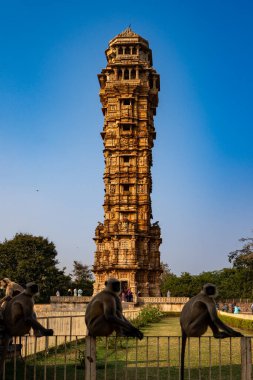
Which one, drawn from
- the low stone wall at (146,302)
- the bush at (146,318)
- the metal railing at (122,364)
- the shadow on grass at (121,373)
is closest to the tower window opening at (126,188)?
the low stone wall at (146,302)

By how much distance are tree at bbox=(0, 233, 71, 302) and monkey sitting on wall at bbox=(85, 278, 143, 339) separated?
4862 centimetres

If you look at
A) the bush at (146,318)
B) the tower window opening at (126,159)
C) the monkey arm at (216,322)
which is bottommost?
the bush at (146,318)

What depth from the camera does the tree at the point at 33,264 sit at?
5603 centimetres

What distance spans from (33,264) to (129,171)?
1506 centimetres

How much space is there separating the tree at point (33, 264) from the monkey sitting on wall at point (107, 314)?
48623 mm

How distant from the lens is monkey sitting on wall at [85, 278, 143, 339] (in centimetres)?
700

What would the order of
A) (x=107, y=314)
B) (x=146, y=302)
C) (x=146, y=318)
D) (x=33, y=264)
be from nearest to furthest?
(x=107, y=314) < (x=146, y=318) < (x=146, y=302) < (x=33, y=264)

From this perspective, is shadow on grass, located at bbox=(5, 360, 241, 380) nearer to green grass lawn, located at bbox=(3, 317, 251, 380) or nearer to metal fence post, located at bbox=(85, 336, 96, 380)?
green grass lawn, located at bbox=(3, 317, 251, 380)

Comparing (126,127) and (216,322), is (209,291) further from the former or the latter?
(126,127)

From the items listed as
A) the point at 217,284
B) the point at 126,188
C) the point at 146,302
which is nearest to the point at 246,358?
the point at 146,302

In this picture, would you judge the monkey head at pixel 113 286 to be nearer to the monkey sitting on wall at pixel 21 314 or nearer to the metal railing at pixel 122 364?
the monkey sitting on wall at pixel 21 314

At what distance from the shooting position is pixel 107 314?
7.02 meters

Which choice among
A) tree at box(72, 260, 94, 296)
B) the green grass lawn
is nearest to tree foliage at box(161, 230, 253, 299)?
tree at box(72, 260, 94, 296)

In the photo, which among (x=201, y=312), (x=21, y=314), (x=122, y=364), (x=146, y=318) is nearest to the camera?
(x=201, y=312)
